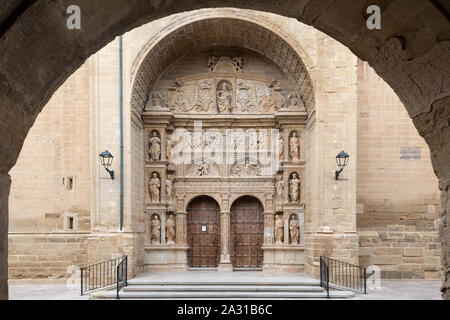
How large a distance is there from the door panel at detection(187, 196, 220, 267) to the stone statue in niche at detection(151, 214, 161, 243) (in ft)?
3.19

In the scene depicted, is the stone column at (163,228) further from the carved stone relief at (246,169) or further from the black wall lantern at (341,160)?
the black wall lantern at (341,160)

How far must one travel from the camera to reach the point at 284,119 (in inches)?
469

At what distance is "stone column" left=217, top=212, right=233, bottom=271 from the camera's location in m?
11.8

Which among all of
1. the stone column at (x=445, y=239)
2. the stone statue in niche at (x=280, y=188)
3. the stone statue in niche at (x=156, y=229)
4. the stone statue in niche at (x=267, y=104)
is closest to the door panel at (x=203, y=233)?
the stone statue in niche at (x=156, y=229)

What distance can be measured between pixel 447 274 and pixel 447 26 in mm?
1528

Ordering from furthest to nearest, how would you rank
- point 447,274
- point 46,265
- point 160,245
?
point 160,245, point 46,265, point 447,274

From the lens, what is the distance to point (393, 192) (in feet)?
37.7

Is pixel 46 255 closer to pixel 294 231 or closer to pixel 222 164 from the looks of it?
pixel 222 164

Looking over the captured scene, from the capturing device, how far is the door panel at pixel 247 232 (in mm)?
12148

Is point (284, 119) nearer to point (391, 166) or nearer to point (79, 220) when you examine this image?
point (391, 166)

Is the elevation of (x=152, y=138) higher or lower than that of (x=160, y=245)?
higher

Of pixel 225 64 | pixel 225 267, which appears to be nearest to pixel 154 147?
pixel 225 64

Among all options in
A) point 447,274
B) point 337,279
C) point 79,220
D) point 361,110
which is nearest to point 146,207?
point 79,220

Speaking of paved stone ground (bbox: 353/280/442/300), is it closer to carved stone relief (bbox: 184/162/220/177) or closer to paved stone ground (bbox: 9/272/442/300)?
paved stone ground (bbox: 9/272/442/300)
